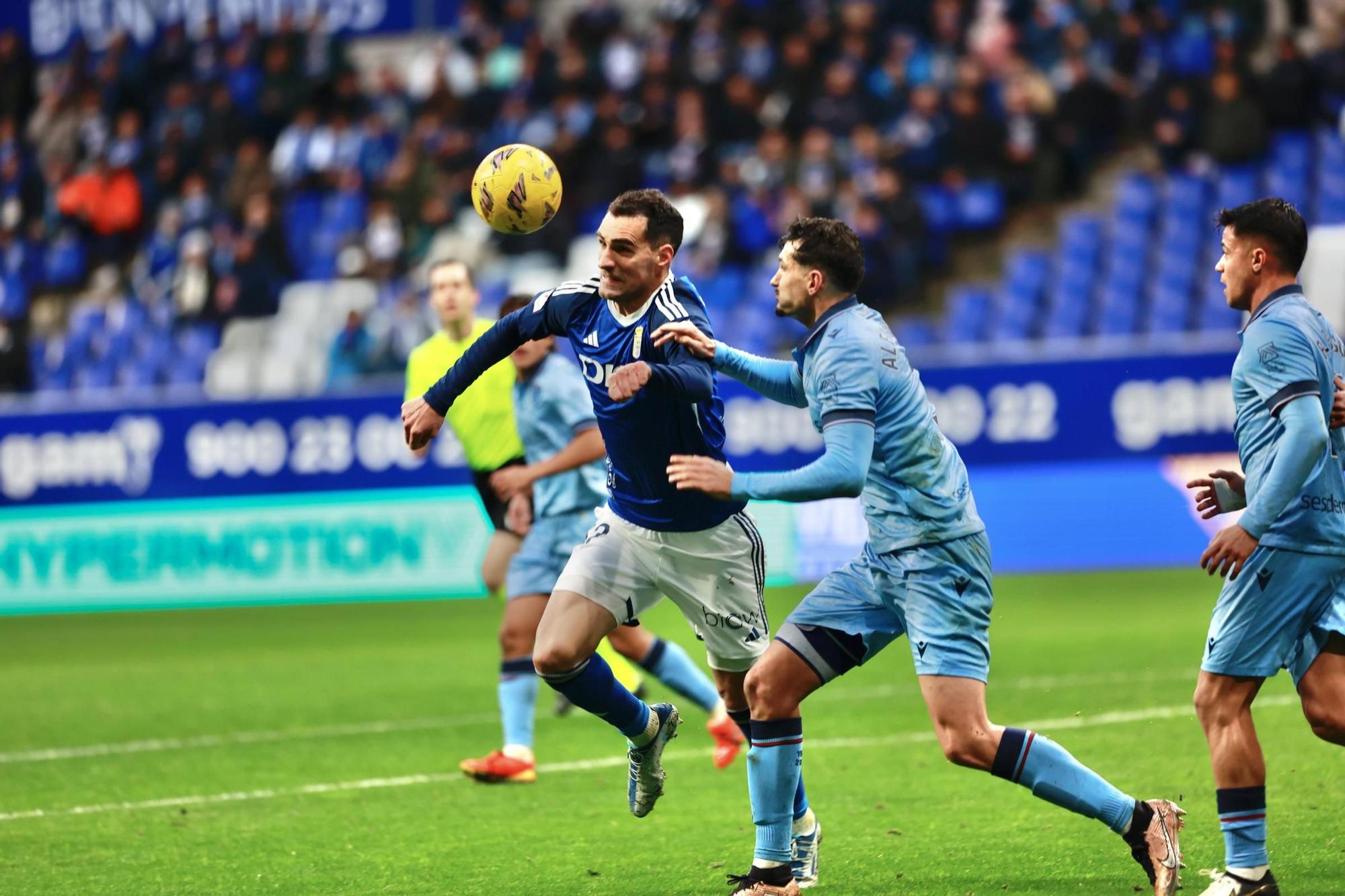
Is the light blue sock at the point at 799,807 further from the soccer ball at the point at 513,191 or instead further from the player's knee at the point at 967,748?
the soccer ball at the point at 513,191

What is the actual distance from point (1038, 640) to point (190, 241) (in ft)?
46.7

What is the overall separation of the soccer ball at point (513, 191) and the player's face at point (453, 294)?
7.59 ft

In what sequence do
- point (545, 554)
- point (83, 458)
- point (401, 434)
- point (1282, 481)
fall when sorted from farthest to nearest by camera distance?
1. point (83, 458)
2. point (401, 434)
3. point (545, 554)
4. point (1282, 481)

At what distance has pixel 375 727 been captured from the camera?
31.1 feet

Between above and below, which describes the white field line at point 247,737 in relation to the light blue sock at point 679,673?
below

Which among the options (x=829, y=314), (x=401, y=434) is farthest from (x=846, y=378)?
(x=401, y=434)

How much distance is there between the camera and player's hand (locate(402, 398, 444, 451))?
5773 millimetres

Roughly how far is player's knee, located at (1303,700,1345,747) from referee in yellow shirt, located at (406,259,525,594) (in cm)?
453

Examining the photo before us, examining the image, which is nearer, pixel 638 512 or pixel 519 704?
pixel 638 512

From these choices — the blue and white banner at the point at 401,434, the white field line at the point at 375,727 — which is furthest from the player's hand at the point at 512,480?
the blue and white banner at the point at 401,434

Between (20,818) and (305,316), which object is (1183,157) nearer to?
(305,316)

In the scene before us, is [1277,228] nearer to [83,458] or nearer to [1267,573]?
[1267,573]

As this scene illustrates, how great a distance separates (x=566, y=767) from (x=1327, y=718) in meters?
4.03

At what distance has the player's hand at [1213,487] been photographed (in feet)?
17.5
